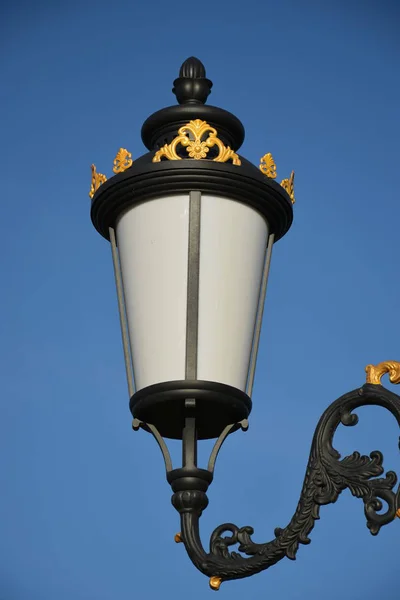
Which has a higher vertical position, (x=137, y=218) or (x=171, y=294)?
(x=137, y=218)

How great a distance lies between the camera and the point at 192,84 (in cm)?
743

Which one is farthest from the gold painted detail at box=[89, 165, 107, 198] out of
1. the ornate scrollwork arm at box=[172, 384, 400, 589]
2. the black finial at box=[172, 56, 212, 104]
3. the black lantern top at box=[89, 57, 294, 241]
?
the ornate scrollwork arm at box=[172, 384, 400, 589]

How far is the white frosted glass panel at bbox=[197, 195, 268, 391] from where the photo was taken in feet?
22.1

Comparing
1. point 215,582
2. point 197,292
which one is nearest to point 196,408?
point 197,292

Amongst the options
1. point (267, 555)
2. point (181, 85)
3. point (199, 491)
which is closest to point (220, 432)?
point (199, 491)

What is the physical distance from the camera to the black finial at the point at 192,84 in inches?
292

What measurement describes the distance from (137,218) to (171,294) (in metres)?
0.51

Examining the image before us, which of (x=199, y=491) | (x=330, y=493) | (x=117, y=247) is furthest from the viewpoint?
(x=117, y=247)

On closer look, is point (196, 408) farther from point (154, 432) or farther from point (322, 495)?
point (322, 495)

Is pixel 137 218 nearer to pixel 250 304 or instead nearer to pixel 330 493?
pixel 250 304

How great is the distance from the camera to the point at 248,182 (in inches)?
276

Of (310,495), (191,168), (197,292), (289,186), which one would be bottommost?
(310,495)

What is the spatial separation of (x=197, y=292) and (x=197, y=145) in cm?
77

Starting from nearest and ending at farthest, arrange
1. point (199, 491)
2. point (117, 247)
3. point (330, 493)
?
point (330, 493) → point (199, 491) → point (117, 247)
